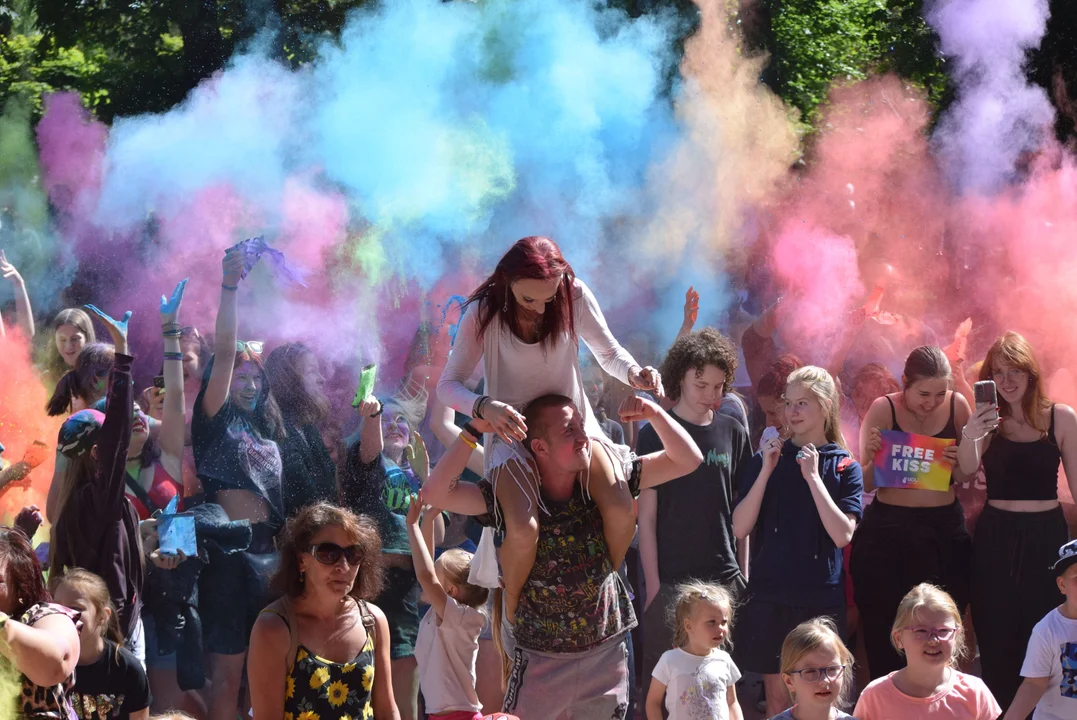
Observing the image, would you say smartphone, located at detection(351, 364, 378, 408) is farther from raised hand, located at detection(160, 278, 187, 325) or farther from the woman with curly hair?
the woman with curly hair

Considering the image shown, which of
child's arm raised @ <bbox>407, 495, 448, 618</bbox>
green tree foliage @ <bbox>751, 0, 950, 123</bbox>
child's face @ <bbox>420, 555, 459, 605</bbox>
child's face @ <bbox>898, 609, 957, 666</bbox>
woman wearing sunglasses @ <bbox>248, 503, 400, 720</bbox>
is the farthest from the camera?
green tree foliage @ <bbox>751, 0, 950, 123</bbox>

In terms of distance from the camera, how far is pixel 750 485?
4879 mm

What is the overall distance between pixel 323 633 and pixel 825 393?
2.41m

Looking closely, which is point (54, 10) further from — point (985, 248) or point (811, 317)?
point (985, 248)

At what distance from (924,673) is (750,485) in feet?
3.91

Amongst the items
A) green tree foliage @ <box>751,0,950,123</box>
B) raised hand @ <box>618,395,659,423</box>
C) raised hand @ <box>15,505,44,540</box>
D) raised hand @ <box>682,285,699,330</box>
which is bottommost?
raised hand @ <box>15,505,44,540</box>

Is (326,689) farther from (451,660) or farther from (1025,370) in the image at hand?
(1025,370)

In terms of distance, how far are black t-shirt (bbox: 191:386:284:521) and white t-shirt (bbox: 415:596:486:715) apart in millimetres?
1325

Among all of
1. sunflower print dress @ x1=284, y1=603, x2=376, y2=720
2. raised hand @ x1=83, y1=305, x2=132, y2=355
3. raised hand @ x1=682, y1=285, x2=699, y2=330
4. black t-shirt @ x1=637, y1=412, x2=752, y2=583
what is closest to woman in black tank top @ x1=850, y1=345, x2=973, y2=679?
black t-shirt @ x1=637, y1=412, x2=752, y2=583

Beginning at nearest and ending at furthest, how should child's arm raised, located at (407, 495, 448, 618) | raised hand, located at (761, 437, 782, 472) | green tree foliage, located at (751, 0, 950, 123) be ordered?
child's arm raised, located at (407, 495, 448, 618), raised hand, located at (761, 437, 782, 472), green tree foliage, located at (751, 0, 950, 123)

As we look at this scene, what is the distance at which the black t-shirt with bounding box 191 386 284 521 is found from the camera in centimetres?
526

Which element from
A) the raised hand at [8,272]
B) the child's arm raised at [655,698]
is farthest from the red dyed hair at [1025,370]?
the raised hand at [8,272]

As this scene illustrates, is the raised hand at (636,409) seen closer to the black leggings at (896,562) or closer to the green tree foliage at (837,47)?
the black leggings at (896,562)

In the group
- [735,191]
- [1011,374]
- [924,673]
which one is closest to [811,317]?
[735,191]
